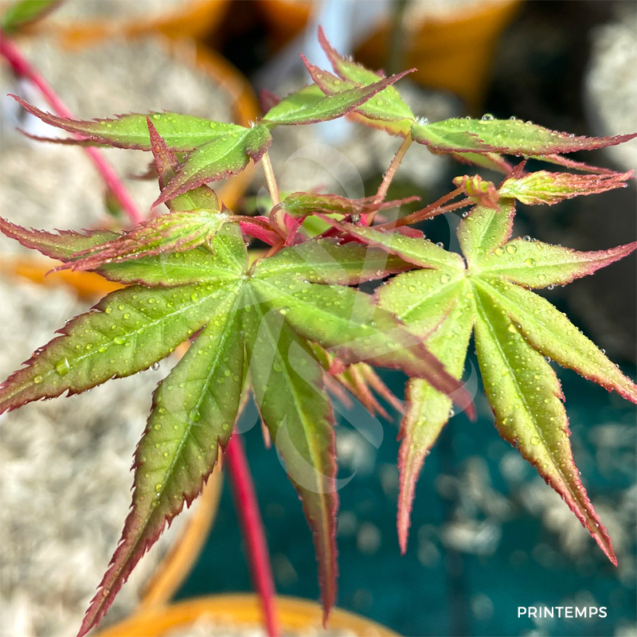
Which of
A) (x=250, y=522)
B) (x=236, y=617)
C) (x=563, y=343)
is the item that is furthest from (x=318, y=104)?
(x=236, y=617)

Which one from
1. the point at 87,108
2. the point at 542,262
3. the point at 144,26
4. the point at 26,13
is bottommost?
the point at 542,262

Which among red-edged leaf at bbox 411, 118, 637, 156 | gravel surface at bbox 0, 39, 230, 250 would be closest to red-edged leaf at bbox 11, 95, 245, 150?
red-edged leaf at bbox 411, 118, 637, 156

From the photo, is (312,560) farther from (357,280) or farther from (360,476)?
(357,280)

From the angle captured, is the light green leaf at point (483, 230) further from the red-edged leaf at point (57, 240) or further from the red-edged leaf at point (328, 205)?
the red-edged leaf at point (57, 240)

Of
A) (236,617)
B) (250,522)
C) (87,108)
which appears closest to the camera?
(250,522)

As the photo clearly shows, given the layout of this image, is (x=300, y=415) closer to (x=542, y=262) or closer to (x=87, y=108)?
(x=542, y=262)

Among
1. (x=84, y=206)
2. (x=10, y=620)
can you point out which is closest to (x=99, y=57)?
(x=84, y=206)
